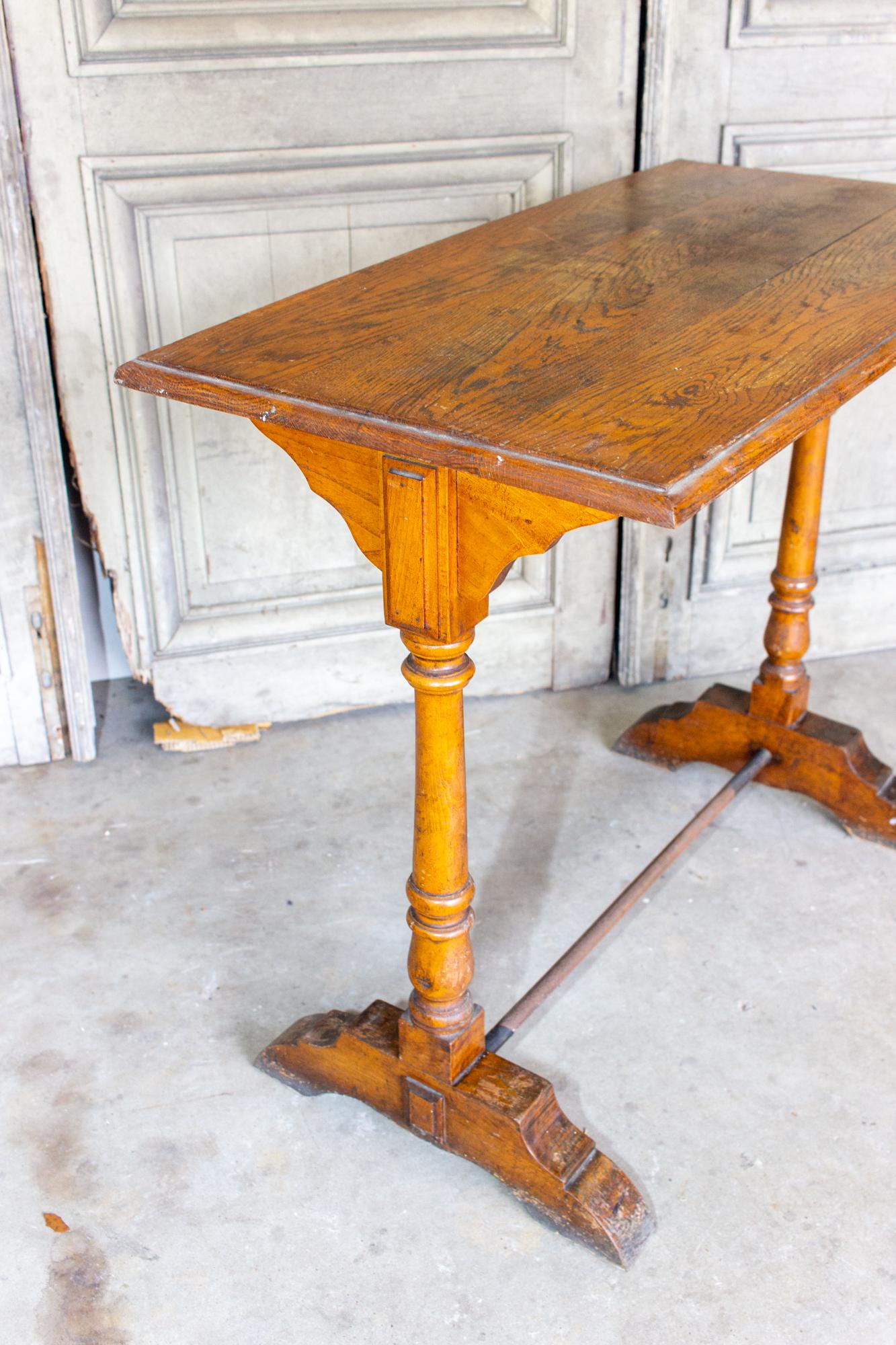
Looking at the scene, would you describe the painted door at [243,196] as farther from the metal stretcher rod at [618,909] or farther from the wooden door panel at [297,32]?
the metal stretcher rod at [618,909]

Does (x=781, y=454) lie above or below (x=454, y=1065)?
above

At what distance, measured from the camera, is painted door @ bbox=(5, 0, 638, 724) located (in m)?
2.41

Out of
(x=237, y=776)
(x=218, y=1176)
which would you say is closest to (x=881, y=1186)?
(x=218, y=1176)

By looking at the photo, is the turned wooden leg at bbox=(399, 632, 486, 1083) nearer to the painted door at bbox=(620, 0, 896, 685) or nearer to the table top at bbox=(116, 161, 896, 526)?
the table top at bbox=(116, 161, 896, 526)

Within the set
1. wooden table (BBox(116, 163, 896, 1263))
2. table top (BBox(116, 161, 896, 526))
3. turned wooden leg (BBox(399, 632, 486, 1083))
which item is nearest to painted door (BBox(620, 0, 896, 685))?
wooden table (BBox(116, 163, 896, 1263))

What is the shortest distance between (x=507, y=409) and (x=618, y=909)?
41.8 inches

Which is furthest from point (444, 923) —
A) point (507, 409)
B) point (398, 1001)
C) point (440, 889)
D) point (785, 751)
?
point (785, 751)

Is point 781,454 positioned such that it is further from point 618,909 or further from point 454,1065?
point 454,1065

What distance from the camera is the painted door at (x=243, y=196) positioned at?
2414mm

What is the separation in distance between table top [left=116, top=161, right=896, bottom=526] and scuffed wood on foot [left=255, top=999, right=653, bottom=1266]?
937 mm

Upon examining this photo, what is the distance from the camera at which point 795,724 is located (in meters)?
2.71

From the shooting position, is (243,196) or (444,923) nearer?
(444,923)

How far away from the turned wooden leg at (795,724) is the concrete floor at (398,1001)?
0.21ft

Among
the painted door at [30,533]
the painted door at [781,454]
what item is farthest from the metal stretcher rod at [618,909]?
the painted door at [30,533]
